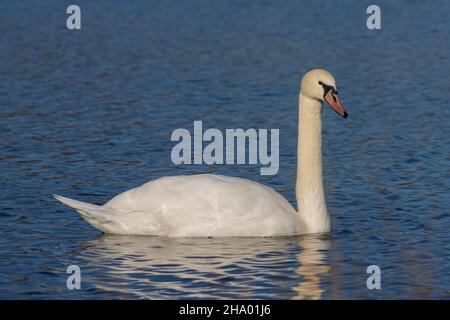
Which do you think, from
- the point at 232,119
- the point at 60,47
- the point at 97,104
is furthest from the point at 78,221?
the point at 60,47

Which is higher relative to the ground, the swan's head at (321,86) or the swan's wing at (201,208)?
the swan's head at (321,86)

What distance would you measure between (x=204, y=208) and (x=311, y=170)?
4.86ft

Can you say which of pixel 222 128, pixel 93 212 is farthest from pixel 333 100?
pixel 222 128

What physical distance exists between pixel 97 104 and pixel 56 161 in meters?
5.56

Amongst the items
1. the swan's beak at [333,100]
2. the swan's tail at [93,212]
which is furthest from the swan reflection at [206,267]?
the swan's beak at [333,100]

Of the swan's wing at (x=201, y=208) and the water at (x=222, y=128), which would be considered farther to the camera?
the swan's wing at (x=201, y=208)

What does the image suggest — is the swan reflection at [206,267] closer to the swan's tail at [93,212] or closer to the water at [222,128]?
the water at [222,128]

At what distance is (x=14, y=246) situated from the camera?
535 inches

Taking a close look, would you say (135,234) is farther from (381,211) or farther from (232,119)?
(232,119)

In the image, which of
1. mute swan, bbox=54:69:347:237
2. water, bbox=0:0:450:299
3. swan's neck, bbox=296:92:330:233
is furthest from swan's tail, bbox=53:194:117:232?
swan's neck, bbox=296:92:330:233

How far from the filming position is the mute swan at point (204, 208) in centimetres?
1366

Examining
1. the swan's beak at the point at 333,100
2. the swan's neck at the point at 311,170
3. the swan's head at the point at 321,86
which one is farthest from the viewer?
the swan's neck at the point at 311,170

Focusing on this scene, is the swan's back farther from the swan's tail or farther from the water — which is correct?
the water

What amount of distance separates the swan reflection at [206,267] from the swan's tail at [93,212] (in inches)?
8.7
